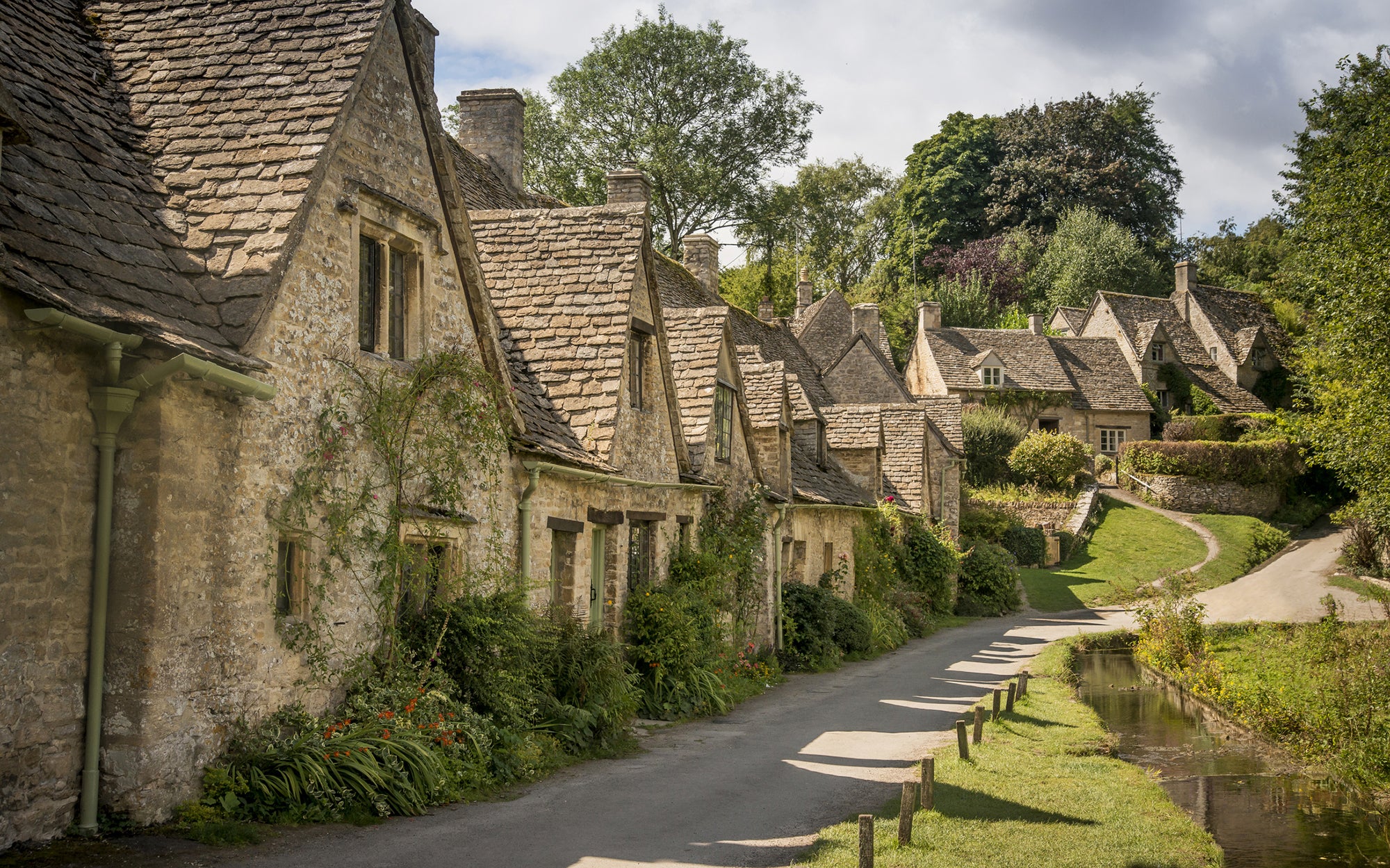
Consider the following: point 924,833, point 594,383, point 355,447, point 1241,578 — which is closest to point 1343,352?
point 1241,578

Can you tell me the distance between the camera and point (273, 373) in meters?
9.29

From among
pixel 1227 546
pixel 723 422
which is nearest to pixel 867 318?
pixel 1227 546

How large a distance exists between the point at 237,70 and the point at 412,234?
2.21m

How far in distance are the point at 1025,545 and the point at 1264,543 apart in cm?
908

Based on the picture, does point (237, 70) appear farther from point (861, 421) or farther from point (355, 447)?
point (861, 421)

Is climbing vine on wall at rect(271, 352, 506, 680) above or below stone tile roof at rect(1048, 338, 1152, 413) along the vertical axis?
below

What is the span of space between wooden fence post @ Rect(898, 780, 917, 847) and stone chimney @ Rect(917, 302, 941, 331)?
5164cm

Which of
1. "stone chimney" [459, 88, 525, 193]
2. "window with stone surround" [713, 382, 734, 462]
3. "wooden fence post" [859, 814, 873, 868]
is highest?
"stone chimney" [459, 88, 525, 193]

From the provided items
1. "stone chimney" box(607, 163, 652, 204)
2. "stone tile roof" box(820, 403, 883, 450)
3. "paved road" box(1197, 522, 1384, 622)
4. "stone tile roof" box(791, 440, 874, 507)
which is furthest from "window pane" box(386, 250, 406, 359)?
"paved road" box(1197, 522, 1384, 622)

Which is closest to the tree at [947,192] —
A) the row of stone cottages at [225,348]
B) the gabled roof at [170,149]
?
the row of stone cottages at [225,348]

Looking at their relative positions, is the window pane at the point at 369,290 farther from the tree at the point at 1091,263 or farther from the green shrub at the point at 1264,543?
the tree at the point at 1091,263

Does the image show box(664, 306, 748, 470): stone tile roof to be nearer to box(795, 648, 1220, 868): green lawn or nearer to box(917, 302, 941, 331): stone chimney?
box(795, 648, 1220, 868): green lawn

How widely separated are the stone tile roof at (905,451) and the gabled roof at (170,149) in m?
27.2

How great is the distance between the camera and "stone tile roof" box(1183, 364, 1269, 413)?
58.6 metres
